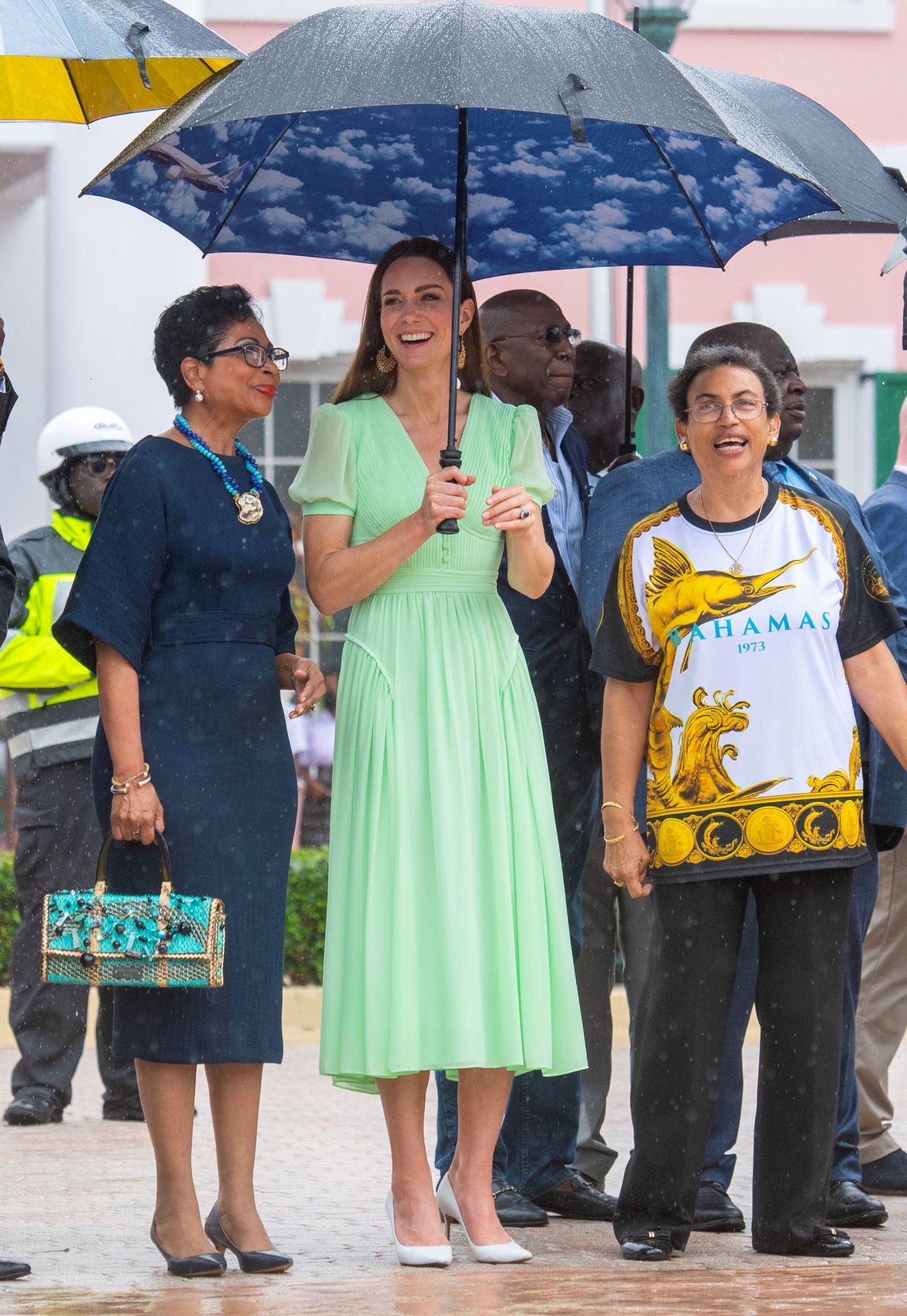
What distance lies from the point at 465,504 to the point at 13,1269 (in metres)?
1.89

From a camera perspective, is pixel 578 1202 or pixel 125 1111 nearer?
pixel 578 1202

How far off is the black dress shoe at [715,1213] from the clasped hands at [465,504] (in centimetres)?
173

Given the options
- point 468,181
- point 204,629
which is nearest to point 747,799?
point 204,629

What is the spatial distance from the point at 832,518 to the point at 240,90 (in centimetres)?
166

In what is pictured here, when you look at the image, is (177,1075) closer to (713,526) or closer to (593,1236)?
(593,1236)

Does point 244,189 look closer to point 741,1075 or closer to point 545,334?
point 545,334

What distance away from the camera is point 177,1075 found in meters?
4.92

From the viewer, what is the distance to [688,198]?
18.4 feet

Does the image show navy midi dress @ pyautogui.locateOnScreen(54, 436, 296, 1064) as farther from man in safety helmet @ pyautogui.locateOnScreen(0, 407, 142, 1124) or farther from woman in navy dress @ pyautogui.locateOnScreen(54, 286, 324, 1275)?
man in safety helmet @ pyautogui.locateOnScreen(0, 407, 142, 1124)

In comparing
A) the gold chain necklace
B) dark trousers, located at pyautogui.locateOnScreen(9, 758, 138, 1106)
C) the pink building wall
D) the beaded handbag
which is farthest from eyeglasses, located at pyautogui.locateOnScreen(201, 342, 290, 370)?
the pink building wall

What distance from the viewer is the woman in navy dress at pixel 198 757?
4883mm

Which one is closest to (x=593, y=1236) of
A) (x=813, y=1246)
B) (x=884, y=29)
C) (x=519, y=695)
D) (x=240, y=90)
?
(x=813, y=1246)

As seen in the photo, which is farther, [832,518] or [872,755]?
[872,755]

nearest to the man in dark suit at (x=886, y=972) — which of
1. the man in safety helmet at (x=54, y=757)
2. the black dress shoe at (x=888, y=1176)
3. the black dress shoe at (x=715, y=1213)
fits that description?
the black dress shoe at (x=888, y=1176)
